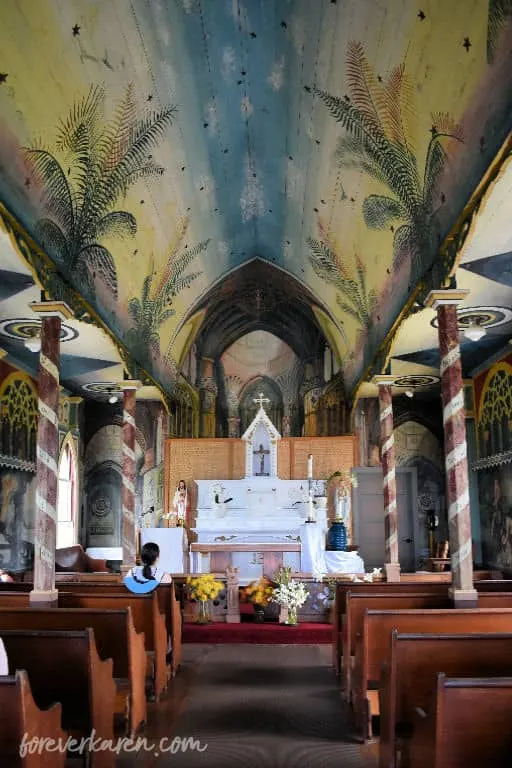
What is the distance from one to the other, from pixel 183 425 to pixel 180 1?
13372 mm

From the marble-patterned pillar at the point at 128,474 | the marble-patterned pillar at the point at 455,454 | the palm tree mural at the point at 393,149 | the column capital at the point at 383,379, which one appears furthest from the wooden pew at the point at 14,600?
the column capital at the point at 383,379

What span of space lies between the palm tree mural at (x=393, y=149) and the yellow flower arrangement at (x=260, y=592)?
227 inches

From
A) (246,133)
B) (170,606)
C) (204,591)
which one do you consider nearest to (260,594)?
(204,591)

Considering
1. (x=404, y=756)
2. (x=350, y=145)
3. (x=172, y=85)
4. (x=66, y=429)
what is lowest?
(x=404, y=756)

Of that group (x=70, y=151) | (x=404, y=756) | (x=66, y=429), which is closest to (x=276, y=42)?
(x=70, y=151)

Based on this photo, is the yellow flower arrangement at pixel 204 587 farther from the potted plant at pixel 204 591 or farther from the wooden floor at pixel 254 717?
the wooden floor at pixel 254 717

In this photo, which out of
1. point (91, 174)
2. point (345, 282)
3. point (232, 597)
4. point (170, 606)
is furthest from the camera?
point (345, 282)

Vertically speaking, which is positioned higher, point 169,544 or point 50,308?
point 50,308

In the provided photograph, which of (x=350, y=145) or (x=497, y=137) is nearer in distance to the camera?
(x=497, y=137)

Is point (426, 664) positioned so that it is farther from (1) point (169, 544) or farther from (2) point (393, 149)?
(1) point (169, 544)

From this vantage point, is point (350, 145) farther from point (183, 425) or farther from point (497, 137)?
point (183, 425)

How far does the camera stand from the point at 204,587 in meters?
11.4

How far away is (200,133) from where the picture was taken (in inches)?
496

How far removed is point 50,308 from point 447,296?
558 cm
